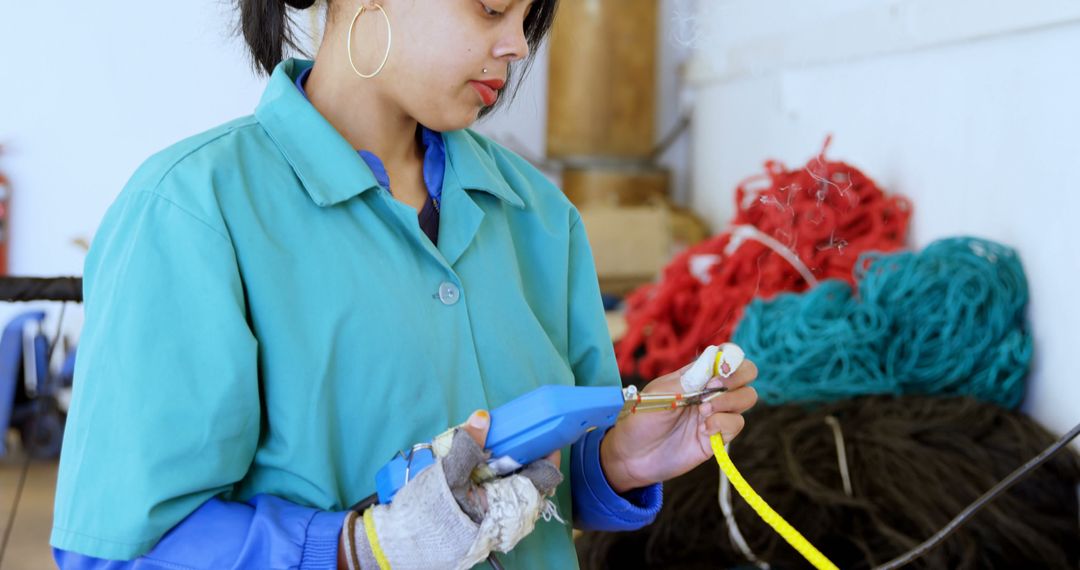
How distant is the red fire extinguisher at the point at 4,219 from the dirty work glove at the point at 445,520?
95cm

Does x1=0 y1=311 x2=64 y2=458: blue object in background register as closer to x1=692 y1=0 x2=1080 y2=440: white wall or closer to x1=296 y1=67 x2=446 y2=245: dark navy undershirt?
x1=296 y1=67 x2=446 y2=245: dark navy undershirt

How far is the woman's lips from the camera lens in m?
0.87

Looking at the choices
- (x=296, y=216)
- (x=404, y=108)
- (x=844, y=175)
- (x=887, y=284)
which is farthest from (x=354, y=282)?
(x=844, y=175)

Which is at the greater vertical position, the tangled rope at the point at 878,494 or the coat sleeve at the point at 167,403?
the coat sleeve at the point at 167,403

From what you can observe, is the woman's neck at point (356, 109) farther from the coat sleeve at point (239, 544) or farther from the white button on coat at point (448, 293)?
the coat sleeve at point (239, 544)

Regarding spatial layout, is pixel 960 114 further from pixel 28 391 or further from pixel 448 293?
pixel 28 391

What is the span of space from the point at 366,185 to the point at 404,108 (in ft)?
0.31

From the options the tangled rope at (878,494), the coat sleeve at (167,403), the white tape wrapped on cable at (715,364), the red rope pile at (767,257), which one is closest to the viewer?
the coat sleeve at (167,403)

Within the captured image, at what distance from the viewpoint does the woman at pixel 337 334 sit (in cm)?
73

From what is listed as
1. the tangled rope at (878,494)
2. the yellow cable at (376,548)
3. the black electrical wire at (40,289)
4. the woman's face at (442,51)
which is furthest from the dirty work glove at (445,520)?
the tangled rope at (878,494)

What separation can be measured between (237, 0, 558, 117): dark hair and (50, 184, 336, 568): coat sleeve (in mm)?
250

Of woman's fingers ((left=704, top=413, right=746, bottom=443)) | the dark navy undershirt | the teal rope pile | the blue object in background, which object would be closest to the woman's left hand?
woman's fingers ((left=704, top=413, right=746, bottom=443))

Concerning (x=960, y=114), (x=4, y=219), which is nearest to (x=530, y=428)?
(x=4, y=219)

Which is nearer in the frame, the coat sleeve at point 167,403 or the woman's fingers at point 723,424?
the coat sleeve at point 167,403
